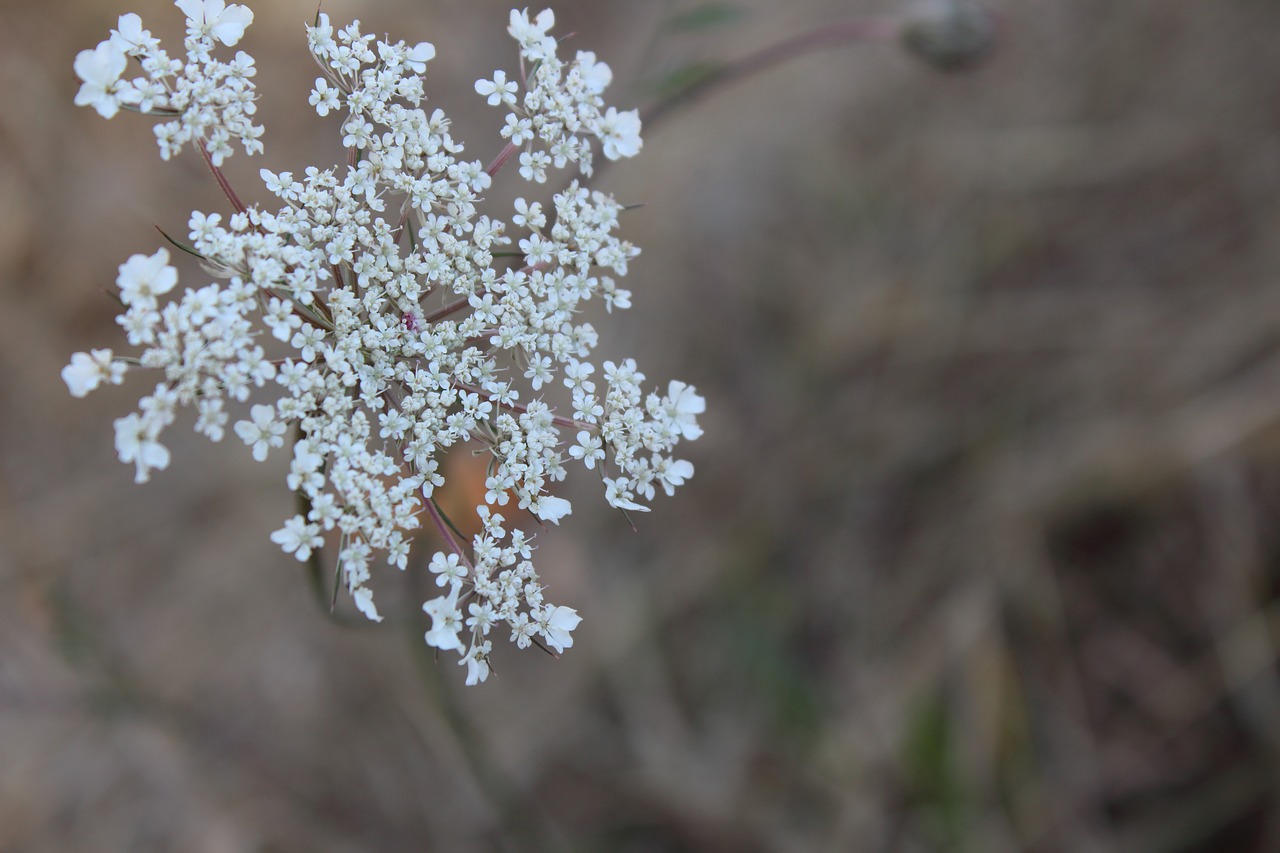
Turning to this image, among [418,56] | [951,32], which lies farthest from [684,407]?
[951,32]

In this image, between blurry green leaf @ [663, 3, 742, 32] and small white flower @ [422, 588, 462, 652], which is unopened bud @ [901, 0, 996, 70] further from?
small white flower @ [422, 588, 462, 652]

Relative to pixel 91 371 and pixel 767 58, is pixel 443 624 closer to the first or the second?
pixel 91 371

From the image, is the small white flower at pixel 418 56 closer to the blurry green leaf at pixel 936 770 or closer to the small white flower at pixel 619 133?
the small white flower at pixel 619 133

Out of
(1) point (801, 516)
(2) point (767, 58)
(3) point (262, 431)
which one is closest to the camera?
(3) point (262, 431)

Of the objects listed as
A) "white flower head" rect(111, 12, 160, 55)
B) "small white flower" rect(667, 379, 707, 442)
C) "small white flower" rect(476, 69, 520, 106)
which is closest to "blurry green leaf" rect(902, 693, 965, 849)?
"small white flower" rect(667, 379, 707, 442)

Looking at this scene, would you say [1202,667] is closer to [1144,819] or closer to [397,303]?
[1144,819]

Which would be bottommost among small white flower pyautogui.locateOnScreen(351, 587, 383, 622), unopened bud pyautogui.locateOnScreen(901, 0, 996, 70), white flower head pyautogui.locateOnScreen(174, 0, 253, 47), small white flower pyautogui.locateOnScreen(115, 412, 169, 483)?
small white flower pyautogui.locateOnScreen(351, 587, 383, 622)
